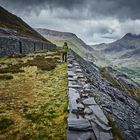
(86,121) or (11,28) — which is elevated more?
(11,28)

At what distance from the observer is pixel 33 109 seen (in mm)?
10305

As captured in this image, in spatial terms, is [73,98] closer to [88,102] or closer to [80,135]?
[88,102]

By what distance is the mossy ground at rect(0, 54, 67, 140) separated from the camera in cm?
805

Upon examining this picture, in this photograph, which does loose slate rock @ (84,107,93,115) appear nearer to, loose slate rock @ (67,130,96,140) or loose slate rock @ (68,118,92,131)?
loose slate rock @ (68,118,92,131)

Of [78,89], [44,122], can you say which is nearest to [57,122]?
[44,122]

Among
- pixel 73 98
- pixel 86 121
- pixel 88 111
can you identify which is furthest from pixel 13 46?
pixel 86 121

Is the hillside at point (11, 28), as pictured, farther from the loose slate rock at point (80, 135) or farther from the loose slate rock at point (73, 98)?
the loose slate rock at point (80, 135)

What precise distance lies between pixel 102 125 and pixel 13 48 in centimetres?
3542

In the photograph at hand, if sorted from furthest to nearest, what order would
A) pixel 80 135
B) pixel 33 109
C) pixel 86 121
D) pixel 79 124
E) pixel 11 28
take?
1. pixel 11 28
2. pixel 33 109
3. pixel 86 121
4. pixel 79 124
5. pixel 80 135

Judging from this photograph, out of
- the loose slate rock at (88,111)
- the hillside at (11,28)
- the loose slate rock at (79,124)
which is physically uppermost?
the hillside at (11,28)

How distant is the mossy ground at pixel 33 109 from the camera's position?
8055mm

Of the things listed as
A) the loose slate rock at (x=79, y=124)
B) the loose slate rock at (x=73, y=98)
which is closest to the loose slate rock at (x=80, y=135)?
the loose slate rock at (x=79, y=124)

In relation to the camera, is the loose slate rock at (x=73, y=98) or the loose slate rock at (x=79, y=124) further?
the loose slate rock at (x=73, y=98)

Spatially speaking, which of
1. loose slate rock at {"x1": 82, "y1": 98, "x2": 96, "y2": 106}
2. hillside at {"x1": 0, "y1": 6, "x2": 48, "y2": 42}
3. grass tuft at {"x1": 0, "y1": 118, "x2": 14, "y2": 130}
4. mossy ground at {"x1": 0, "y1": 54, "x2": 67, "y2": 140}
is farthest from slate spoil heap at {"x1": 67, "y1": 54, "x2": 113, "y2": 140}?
hillside at {"x1": 0, "y1": 6, "x2": 48, "y2": 42}
